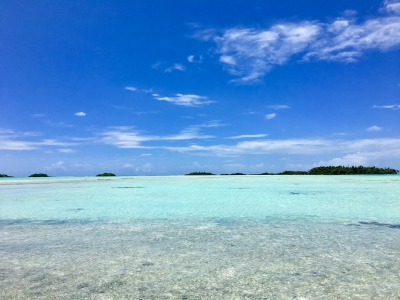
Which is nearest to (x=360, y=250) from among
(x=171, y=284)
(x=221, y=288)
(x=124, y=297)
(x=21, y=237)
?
(x=221, y=288)

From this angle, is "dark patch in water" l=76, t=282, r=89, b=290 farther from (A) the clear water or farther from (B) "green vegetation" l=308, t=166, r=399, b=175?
(B) "green vegetation" l=308, t=166, r=399, b=175

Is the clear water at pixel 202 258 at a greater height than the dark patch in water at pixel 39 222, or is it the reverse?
the dark patch in water at pixel 39 222

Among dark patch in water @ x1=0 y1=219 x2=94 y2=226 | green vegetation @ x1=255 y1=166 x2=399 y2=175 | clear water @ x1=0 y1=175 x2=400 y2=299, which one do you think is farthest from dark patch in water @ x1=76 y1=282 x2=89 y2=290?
green vegetation @ x1=255 y1=166 x2=399 y2=175

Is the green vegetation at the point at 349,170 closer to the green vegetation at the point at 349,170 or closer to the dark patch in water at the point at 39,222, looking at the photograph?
the green vegetation at the point at 349,170

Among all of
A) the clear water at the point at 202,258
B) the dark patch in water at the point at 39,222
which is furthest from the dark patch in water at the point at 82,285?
the dark patch in water at the point at 39,222

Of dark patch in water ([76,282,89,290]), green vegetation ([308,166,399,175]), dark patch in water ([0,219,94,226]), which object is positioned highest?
green vegetation ([308,166,399,175])

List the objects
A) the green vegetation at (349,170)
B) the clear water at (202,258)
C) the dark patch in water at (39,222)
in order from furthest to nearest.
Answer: the green vegetation at (349,170), the dark patch in water at (39,222), the clear water at (202,258)

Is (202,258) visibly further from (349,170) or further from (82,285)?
(349,170)

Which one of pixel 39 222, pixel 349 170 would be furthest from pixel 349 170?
pixel 39 222

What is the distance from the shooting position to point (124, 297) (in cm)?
248

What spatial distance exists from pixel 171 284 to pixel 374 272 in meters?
1.98

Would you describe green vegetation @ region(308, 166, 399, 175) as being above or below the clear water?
above

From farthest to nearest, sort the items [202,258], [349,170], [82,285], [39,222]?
[349,170] < [39,222] < [202,258] < [82,285]

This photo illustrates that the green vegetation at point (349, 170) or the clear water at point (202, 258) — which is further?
the green vegetation at point (349, 170)
